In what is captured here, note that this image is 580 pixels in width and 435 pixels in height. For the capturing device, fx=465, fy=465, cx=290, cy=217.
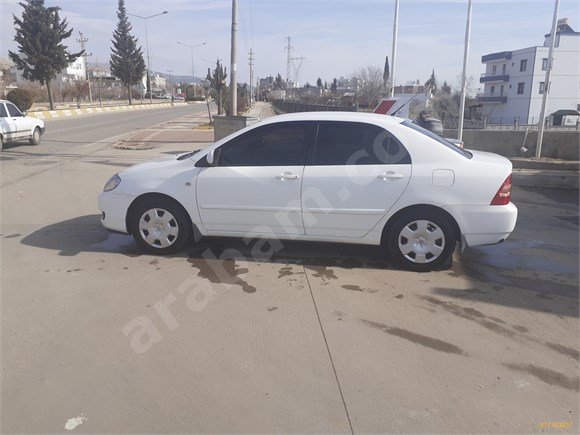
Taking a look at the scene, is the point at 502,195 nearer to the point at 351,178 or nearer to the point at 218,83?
the point at 351,178

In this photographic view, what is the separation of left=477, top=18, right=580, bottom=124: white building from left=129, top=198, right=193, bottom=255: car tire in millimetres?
69788

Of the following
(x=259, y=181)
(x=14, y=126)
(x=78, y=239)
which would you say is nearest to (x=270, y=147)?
(x=259, y=181)

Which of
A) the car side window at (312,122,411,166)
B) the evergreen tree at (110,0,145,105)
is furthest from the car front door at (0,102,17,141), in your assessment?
A: the evergreen tree at (110,0,145,105)

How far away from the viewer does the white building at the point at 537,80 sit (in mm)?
69812

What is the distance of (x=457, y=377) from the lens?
3.09m

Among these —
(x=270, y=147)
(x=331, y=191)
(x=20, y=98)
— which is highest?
(x=20, y=98)

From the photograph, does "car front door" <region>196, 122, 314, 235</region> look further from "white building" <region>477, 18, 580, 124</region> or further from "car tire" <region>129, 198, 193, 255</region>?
"white building" <region>477, 18, 580, 124</region>

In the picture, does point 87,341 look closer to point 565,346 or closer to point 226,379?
point 226,379

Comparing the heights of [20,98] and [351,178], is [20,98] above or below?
above

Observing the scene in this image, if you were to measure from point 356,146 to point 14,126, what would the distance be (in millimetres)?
13789

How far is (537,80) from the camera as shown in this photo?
231 ft

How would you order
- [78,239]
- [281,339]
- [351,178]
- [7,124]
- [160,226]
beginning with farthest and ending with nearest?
[7,124] < [78,239] < [160,226] < [351,178] < [281,339]

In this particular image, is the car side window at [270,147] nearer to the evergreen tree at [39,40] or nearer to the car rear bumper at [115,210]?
the car rear bumper at [115,210]

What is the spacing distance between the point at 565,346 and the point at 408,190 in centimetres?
192
